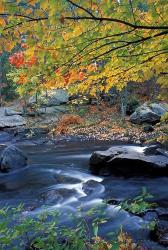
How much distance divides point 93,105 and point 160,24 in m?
28.4

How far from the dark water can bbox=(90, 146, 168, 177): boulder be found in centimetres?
37

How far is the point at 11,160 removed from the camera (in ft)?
41.6

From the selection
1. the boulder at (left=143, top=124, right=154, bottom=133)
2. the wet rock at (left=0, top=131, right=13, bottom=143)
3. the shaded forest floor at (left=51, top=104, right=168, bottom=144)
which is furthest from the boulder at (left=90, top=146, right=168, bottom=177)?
the wet rock at (left=0, top=131, right=13, bottom=143)

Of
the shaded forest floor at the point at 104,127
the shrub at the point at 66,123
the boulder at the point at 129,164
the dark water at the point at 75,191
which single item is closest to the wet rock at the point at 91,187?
the dark water at the point at 75,191

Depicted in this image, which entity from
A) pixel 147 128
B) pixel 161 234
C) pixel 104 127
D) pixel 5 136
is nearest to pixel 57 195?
pixel 161 234

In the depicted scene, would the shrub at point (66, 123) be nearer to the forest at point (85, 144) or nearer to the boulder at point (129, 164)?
the forest at point (85, 144)

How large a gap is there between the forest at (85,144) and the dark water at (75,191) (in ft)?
0.10

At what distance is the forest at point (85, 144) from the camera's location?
12.0 feet

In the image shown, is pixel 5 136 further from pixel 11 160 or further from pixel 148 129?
pixel 11 160

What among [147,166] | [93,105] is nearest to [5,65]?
[93,105]

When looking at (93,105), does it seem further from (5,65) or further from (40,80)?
(40,80)

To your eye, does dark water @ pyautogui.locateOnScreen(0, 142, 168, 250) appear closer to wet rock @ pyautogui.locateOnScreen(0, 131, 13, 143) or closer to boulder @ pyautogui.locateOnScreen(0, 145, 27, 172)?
boulder @ pyautogui.locateOnScreen(0, 145, 27, 172)

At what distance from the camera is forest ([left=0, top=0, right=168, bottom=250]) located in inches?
145

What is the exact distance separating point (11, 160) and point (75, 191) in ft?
12.8
